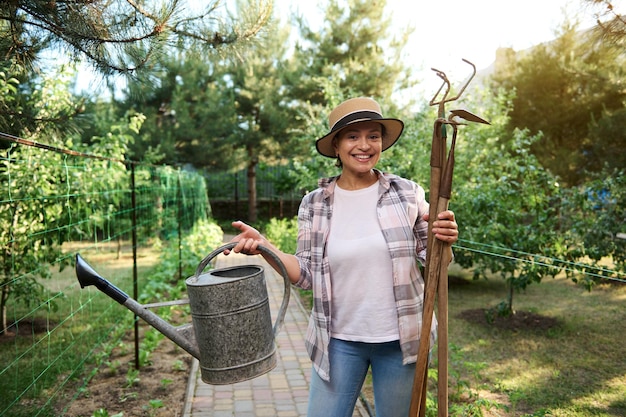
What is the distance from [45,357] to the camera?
14.3 ft

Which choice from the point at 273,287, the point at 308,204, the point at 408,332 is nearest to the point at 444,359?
the point at 408,332

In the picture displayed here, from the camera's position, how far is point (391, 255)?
76.9 inches

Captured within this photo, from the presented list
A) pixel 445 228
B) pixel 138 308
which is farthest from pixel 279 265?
pixel 445 228

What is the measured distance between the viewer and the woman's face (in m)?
2.03

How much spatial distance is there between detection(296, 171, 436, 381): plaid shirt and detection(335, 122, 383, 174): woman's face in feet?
0.33

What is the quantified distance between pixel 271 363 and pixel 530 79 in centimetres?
1354

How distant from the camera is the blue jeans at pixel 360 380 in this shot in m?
1.95

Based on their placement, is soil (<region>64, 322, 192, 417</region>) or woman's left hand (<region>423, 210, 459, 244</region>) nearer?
woman's left hand (<region>423, 210, 459, 244</region>)

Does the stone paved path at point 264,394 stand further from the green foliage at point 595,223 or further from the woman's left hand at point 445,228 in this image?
the green foliage at point 595,223

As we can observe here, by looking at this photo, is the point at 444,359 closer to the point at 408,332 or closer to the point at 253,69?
the point at 408,332

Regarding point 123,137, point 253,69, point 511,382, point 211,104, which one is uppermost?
point 253,69

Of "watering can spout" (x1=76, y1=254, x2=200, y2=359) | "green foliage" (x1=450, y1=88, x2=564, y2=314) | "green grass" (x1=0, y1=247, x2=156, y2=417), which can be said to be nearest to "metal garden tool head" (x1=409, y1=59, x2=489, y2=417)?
"watering can spout" (x1=76, y1=254, x2=200, y2=359)

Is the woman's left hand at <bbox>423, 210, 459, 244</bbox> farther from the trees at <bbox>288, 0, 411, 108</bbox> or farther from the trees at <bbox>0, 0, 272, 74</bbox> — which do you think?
the trees at <bbox>288, 0, 411, 108</bbox>

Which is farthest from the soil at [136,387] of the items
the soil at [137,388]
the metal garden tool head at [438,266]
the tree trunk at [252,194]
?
the tree trunk at [252,194]
